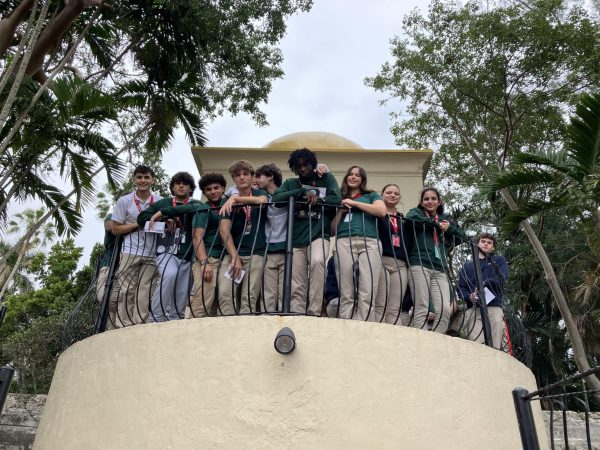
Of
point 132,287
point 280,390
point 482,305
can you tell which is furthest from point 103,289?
point 482,305

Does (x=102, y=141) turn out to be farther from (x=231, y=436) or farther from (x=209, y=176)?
(x=231, y=436)

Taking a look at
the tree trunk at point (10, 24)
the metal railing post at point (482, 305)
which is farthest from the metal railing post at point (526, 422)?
the tree trunk at point (10, 24)

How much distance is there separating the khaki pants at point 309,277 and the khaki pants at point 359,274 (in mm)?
175

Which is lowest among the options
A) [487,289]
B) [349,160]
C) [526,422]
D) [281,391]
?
[526,422]

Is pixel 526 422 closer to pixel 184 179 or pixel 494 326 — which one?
pixel 494 326

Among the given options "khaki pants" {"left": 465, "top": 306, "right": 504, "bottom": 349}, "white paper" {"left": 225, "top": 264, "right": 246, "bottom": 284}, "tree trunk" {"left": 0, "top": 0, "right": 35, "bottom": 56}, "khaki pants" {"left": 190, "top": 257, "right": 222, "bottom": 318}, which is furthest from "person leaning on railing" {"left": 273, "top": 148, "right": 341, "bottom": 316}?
"tree trunk" {"left": 0, "top": 0, "right": 35, "bottom": 56}

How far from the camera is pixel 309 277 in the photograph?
5.09 metres

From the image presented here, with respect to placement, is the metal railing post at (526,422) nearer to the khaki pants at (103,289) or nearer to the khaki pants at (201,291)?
the khaki pants at (201,291)

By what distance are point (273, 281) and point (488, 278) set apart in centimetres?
238

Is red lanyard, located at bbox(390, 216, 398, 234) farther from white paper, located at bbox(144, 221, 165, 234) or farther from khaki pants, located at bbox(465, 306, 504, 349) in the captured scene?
white paper, located at bbox(144, 221, 165, 234)

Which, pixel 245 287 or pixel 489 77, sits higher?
pixel 489 77

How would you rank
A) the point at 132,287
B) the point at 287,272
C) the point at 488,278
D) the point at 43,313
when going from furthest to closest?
the point at 43,313
the point at 488,278
the point at 132,287
the point at 287,272

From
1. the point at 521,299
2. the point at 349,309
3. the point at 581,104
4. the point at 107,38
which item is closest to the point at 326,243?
the point at 349,309

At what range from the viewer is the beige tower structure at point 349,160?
9.33m
